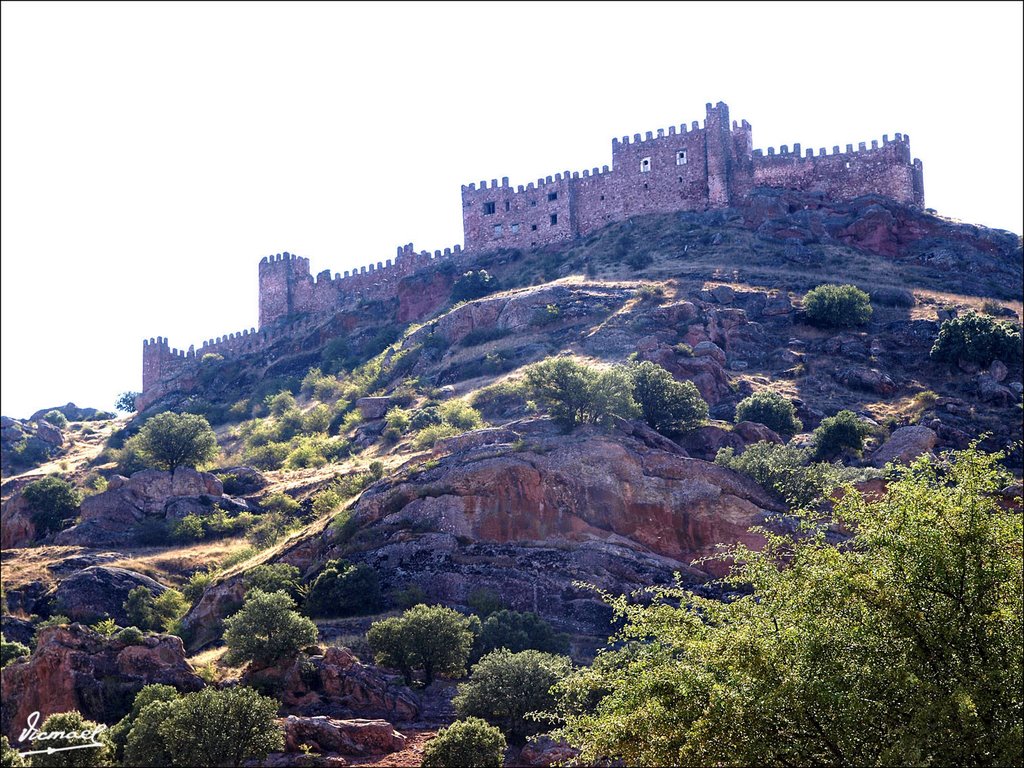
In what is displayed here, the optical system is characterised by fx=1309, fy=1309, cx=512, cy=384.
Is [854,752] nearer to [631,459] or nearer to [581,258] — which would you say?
[631,459]

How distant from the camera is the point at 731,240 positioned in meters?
70.9

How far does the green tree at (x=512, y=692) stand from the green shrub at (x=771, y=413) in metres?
21.1

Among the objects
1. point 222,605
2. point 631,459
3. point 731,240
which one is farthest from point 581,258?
point 222,605

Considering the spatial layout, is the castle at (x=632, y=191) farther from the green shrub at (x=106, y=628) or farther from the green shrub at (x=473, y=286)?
the green shrub at (x=106, y=628)

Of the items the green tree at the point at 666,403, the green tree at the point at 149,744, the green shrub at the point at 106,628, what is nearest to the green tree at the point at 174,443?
the green shrub at the point at 106,628

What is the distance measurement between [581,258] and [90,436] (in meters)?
34.5

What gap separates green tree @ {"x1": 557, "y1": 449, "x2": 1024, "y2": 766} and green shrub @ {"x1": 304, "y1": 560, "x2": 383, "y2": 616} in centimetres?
2247

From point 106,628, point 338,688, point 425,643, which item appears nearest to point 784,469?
point 425,643

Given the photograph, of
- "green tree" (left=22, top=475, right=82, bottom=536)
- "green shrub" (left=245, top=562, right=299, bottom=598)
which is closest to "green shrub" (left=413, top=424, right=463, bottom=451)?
"green shrub" (left=245, top=562, right=299, bottom=598)

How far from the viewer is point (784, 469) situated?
4466cm

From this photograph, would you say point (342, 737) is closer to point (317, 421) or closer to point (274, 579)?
point (274, 579)

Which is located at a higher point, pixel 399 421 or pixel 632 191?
pixel 632 191

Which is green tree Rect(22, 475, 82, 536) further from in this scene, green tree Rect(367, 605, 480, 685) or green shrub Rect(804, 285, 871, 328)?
green shrub Rect(804, 285, 871, 328)

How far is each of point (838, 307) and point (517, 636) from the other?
30.1m
